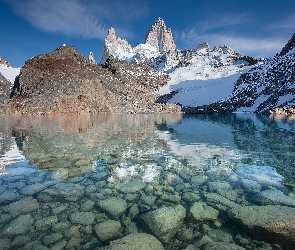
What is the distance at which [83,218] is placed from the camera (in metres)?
7.89

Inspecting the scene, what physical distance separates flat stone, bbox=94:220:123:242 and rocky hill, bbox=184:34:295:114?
96346 mm

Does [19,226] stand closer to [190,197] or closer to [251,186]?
[190,197]

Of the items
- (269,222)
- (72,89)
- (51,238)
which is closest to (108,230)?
(51,238)

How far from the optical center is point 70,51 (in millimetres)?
121938

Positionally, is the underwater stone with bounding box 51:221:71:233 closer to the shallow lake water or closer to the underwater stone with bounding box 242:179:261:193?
the shallow lake water

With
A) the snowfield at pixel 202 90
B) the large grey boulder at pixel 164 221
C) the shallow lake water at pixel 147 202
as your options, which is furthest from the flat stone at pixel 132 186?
the snowfield at pixel 202 90

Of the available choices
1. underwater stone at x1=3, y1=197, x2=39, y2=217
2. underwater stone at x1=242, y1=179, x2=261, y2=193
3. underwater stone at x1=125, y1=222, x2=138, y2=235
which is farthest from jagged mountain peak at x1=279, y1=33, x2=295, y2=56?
underwater stone at x1=3, y1=197, x2=39, y2=217

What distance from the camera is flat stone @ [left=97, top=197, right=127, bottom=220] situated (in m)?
8.19

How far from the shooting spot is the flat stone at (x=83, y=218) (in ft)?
25.2

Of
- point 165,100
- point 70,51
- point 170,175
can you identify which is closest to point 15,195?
point 170,175

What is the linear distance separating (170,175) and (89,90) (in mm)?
94498

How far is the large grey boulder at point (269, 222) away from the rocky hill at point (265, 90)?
308 feet

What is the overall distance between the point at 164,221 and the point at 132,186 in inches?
141

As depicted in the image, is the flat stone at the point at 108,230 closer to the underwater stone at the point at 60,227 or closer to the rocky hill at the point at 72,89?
the underwater stone at the point at 60,227
